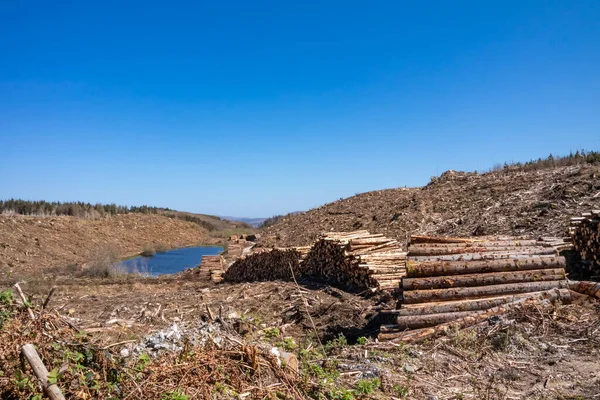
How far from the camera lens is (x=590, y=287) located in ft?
23.4

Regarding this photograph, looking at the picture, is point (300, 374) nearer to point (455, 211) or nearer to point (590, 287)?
point (590, 287)

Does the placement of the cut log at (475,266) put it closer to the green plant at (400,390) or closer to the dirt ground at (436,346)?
the dirt ground at (436,346)

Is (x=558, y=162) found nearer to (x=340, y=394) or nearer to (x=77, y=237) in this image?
(x=340, y=394)

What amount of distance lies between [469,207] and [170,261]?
70.7 ft

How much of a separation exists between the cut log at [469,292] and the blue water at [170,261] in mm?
19850

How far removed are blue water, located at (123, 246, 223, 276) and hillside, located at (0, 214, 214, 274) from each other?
212cm

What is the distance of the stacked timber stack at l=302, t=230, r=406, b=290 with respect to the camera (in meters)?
9.48

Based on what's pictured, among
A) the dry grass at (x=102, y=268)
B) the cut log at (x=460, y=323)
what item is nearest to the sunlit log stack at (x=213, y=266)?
the dry grass at (x=102, y=268)

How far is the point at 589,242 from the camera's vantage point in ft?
29.2

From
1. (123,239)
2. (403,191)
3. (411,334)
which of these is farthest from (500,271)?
(123,239)

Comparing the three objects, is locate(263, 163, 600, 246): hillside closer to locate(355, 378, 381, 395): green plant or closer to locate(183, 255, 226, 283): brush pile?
locate(183, 255, 226, 283): brush pile

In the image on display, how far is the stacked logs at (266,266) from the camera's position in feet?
42.3

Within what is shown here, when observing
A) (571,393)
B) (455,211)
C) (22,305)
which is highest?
(455,211)

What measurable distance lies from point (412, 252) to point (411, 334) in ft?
5.07
